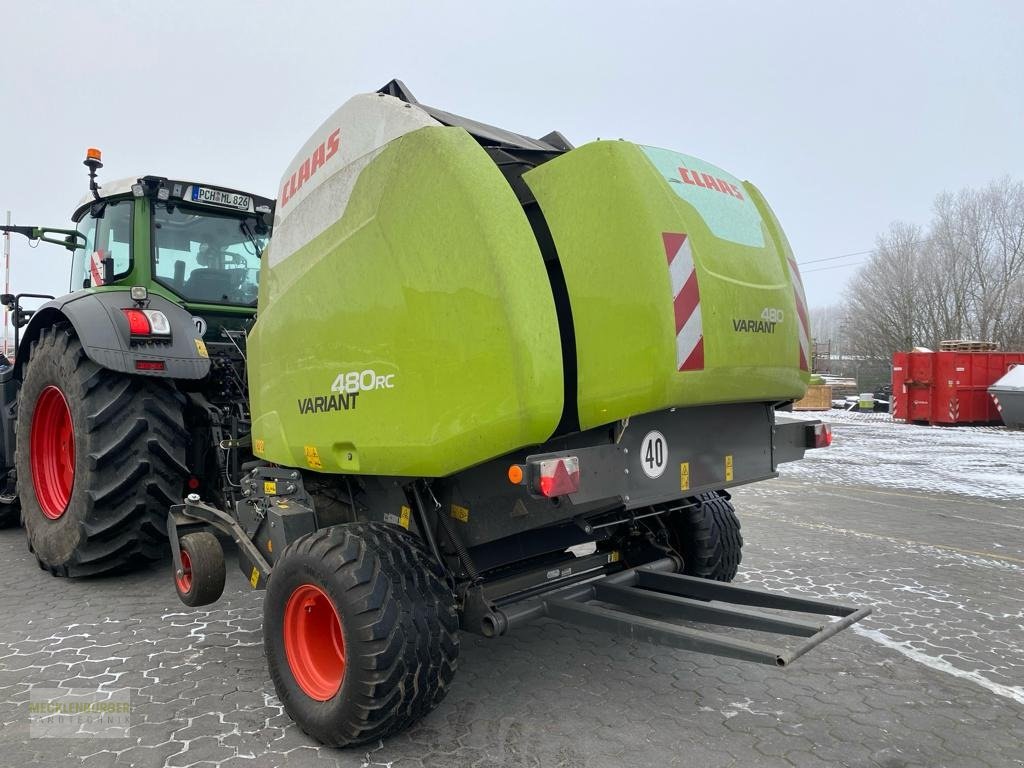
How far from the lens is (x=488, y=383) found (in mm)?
2402

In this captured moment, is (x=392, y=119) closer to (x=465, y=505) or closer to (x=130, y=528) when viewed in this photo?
(x=465, y=505)

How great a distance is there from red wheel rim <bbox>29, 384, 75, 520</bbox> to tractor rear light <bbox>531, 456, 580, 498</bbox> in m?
4.28

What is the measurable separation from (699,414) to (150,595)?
11.9ft

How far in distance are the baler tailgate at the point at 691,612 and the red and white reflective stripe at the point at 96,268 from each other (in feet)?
13.2

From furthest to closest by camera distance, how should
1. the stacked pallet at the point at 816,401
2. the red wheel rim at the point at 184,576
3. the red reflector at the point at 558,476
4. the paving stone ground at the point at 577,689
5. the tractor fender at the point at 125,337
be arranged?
the stacked pallet at the point at 816,401 → the tractor fender at the point at 125,337 → the red wheel rim at the point at 184,576 → the paving stone ground at the point at 577,689 → the red reflector at the point at 558,476

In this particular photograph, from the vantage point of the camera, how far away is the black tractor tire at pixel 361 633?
2568 millimetres

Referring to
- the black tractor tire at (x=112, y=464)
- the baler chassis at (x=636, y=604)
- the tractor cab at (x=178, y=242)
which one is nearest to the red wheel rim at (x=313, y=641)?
the baler chassis at (x=636, y=604)

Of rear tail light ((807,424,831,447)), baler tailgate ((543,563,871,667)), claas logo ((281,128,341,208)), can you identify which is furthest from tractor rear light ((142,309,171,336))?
rear tail light ((807,424,831,447))

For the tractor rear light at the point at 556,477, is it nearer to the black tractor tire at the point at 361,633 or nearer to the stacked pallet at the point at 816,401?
the black tractor tire at the point at 361,633

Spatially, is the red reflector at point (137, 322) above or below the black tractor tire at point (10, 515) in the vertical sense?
above

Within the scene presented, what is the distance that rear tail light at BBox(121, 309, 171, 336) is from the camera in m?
4.43

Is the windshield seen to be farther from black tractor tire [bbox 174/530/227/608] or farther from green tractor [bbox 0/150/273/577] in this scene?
black tractor tire [bbox 174/530/227/608]

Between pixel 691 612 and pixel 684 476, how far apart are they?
63 cm

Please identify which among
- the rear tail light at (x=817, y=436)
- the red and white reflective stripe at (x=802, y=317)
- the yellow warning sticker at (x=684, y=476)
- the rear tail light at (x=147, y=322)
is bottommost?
the yellow warning sticker at (x=684, y=476)
